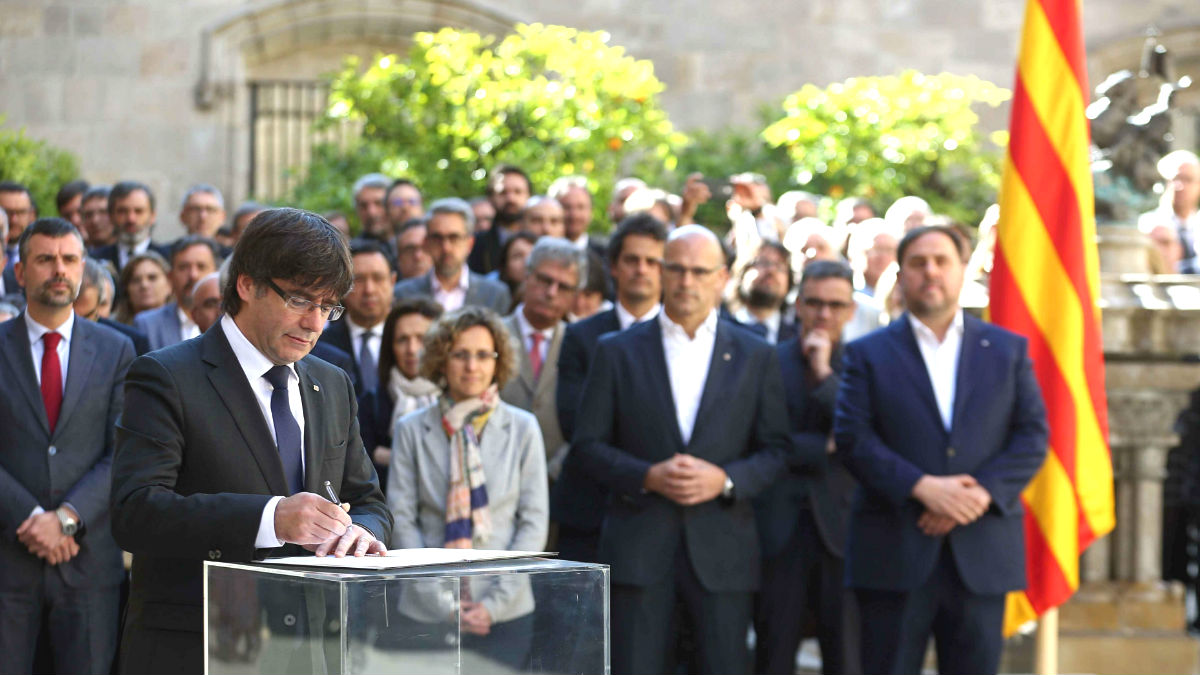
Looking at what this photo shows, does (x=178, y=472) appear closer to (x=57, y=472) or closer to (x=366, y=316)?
(x=57, y=472)

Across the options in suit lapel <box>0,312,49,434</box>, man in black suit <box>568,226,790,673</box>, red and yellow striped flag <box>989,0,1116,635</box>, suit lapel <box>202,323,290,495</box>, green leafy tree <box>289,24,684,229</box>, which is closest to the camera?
suit lapel <box>202,323,290,495</box>

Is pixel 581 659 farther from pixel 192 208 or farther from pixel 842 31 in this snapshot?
pixel 842 31

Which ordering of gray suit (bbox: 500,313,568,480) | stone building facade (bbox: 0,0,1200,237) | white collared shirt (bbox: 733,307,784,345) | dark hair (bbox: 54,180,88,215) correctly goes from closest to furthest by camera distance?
gray suit (bbox: 500,313,568,480) → white collared shirt (bbox: 733,307,784,345) → dark hair (bbox: 54,180,88,215) → stone building facade (bbox: 0,0,1200,237)

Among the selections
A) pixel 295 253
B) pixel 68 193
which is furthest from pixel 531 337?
pixel 68 193

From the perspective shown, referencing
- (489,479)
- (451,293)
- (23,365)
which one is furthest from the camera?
(451,293)

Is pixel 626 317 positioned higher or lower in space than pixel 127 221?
lower

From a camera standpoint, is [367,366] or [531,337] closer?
[367,366]

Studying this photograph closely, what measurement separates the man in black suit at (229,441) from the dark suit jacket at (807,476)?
3442 millimetres

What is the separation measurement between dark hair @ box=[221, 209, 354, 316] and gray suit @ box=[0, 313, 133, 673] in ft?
9.19

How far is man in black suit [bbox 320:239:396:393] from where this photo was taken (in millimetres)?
7309

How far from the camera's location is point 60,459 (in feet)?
19.4

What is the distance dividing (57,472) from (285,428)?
2.72 m

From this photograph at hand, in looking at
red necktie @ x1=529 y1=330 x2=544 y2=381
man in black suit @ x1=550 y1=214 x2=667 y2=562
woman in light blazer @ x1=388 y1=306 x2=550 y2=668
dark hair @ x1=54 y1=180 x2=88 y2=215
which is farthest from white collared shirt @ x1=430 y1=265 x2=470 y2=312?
Answer: dark hair @ x1=54 y1=180 x2=88 y2=215

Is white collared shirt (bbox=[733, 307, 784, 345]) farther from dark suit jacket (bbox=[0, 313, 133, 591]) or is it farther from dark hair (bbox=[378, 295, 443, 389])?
dark suit jacket (bbox=[0, 313, 133, 591])
